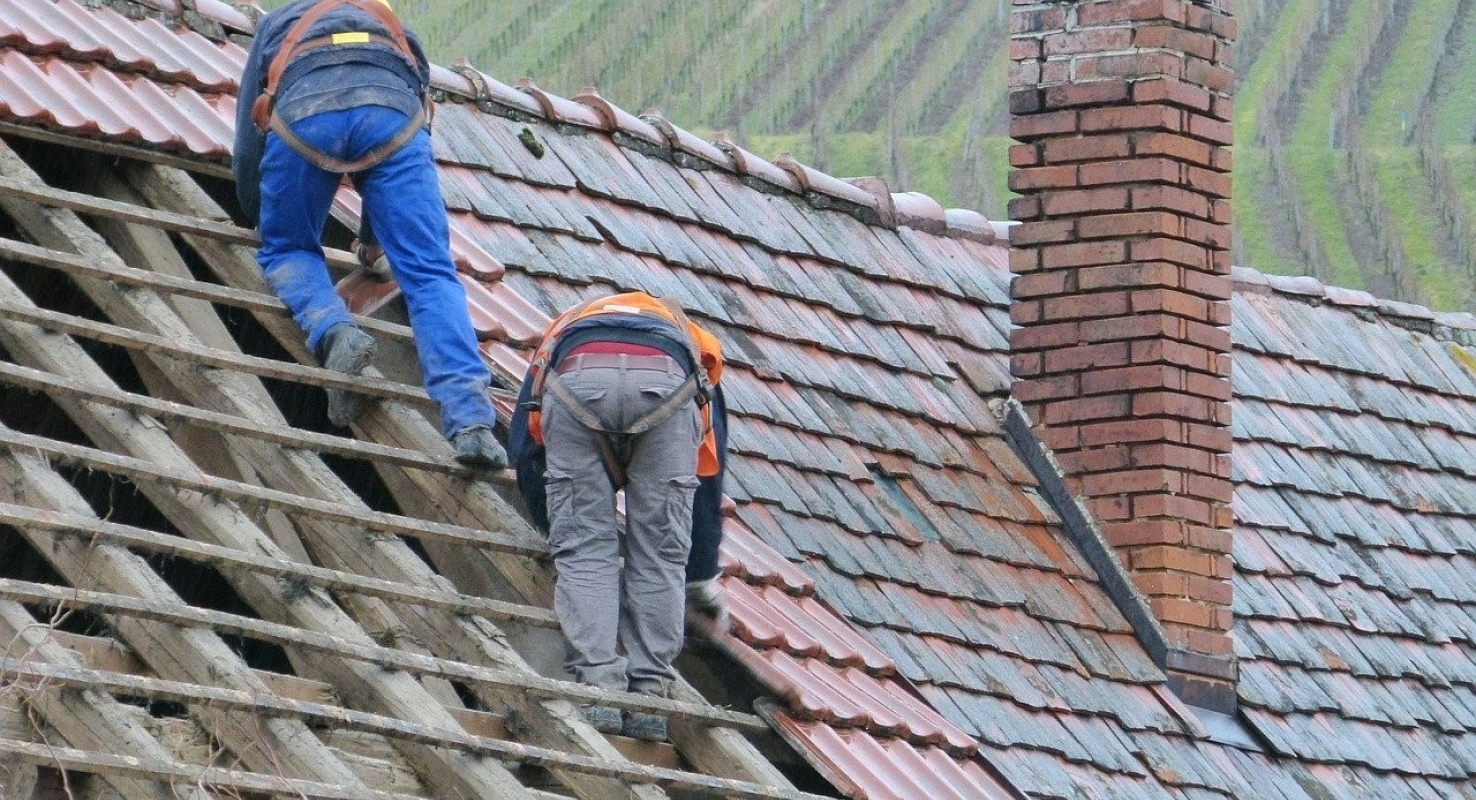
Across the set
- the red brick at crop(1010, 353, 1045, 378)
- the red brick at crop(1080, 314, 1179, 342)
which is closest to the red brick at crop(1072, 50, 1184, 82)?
the red brick at crop(1080, 314, 1179, 342)

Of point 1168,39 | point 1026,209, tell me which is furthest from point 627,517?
point 1168,39

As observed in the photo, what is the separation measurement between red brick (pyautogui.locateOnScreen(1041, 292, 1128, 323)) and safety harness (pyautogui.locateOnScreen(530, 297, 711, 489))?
9.24 ft

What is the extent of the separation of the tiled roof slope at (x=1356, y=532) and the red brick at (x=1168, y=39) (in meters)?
1.74

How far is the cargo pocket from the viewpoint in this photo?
582 cm

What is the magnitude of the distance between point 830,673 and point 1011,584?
1.67m

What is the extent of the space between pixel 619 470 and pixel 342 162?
114 centimetres

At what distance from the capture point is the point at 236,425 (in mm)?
5492

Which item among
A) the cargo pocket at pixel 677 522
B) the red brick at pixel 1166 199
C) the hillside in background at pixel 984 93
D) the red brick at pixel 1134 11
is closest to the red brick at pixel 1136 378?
the red brick at pixel 1166 199

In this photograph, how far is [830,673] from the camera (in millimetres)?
Answer: 6359

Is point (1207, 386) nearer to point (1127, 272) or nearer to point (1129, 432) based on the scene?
point (1129, 432)

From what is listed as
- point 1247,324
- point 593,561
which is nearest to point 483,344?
point 593,561

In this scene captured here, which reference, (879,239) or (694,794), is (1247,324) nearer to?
(879,239)

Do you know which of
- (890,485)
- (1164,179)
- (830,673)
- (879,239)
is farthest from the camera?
(879,239)

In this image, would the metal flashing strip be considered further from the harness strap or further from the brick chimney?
the harness strap
